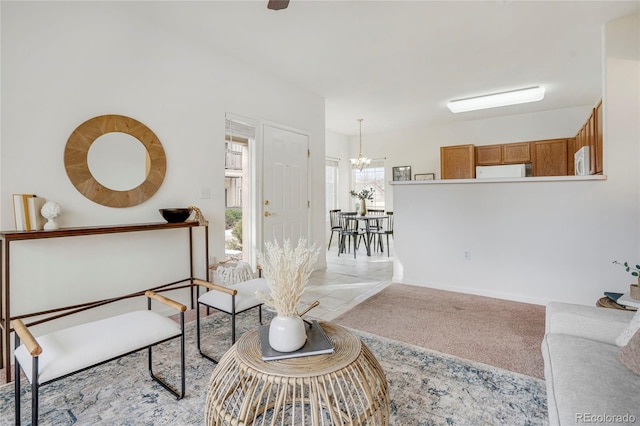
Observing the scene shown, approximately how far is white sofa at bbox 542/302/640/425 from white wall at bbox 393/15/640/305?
1780 mm

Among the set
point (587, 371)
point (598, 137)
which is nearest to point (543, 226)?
point (598, 137)

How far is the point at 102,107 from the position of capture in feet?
8.29

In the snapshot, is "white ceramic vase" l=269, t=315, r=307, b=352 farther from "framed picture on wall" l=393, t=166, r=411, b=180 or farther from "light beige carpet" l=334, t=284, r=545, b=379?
"framed picture on wall" l=393, t=166, r=411, b=180

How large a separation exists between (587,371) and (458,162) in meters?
5.56

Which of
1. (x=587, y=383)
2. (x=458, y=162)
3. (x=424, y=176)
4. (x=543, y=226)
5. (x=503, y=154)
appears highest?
(x=503, y=154)

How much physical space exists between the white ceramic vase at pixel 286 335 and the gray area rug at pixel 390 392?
0.69 metres

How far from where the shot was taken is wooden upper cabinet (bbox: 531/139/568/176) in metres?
5.52

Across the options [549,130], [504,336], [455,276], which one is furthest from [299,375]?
[549,130]

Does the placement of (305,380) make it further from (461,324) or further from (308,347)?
(461,324)

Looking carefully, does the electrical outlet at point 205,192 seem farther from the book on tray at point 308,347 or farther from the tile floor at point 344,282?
the book on tray at point 308,347

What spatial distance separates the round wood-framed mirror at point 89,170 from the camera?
2.39 meters

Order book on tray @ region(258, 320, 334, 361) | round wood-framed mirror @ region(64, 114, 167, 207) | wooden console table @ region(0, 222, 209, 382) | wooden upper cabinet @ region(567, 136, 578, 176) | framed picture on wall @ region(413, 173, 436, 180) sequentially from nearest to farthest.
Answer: book on tray @ region(258, 320, 334, 361)
wooden console table @ region(0, 222, 209, 382)
round wood-framed mirror @ region(64, 114, 167, 207)
wooden upper cabinet @ region(567, 136, 578, 176)
framed picture on wall @ region(413, 173, 436, 180)

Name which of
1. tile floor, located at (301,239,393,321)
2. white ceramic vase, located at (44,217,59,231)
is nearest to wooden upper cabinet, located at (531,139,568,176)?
tile floor, located at (301,239,393,321)

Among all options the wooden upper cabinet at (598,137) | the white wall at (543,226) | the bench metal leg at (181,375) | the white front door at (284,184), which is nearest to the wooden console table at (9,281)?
the bench metal leg at (181,375)
